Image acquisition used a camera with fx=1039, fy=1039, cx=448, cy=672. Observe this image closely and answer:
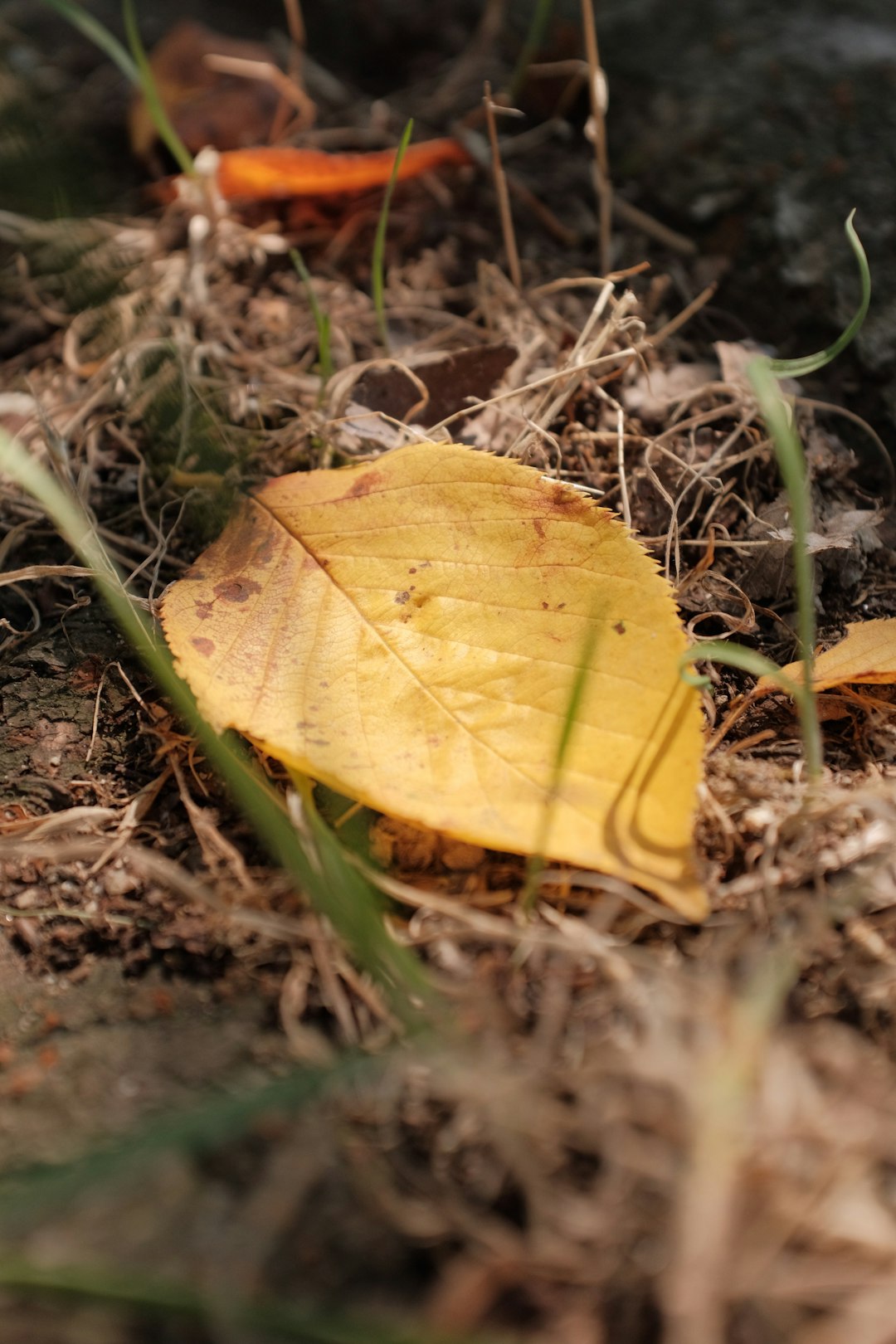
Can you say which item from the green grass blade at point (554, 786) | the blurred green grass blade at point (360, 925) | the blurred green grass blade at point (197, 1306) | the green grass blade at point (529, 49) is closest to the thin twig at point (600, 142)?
the green grass blade at point (529, 49)

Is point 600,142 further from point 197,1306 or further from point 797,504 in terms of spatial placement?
point 197,1306

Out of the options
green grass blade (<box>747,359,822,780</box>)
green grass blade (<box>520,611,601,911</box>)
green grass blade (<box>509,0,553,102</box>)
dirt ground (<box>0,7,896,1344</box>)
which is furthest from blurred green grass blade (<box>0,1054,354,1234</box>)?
green grass blade (<box>509,0,553,102</box>)

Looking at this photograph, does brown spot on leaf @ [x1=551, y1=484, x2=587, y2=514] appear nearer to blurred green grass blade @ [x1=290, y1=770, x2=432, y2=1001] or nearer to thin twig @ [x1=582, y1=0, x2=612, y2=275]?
blurred green grass blade @ [x1=290, y1=770, x2=432, y2=1001]

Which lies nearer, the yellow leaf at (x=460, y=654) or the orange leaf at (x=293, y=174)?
the yellow leaf at (x=460, y=654)

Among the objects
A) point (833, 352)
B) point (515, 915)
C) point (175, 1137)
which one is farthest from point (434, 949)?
point (833, 352)

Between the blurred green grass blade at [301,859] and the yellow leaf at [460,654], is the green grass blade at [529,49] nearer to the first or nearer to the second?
the yellow leaf at [460,654]

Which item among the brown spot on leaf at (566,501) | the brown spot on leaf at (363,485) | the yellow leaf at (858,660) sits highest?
the brown spot on leaf at (363,485)
